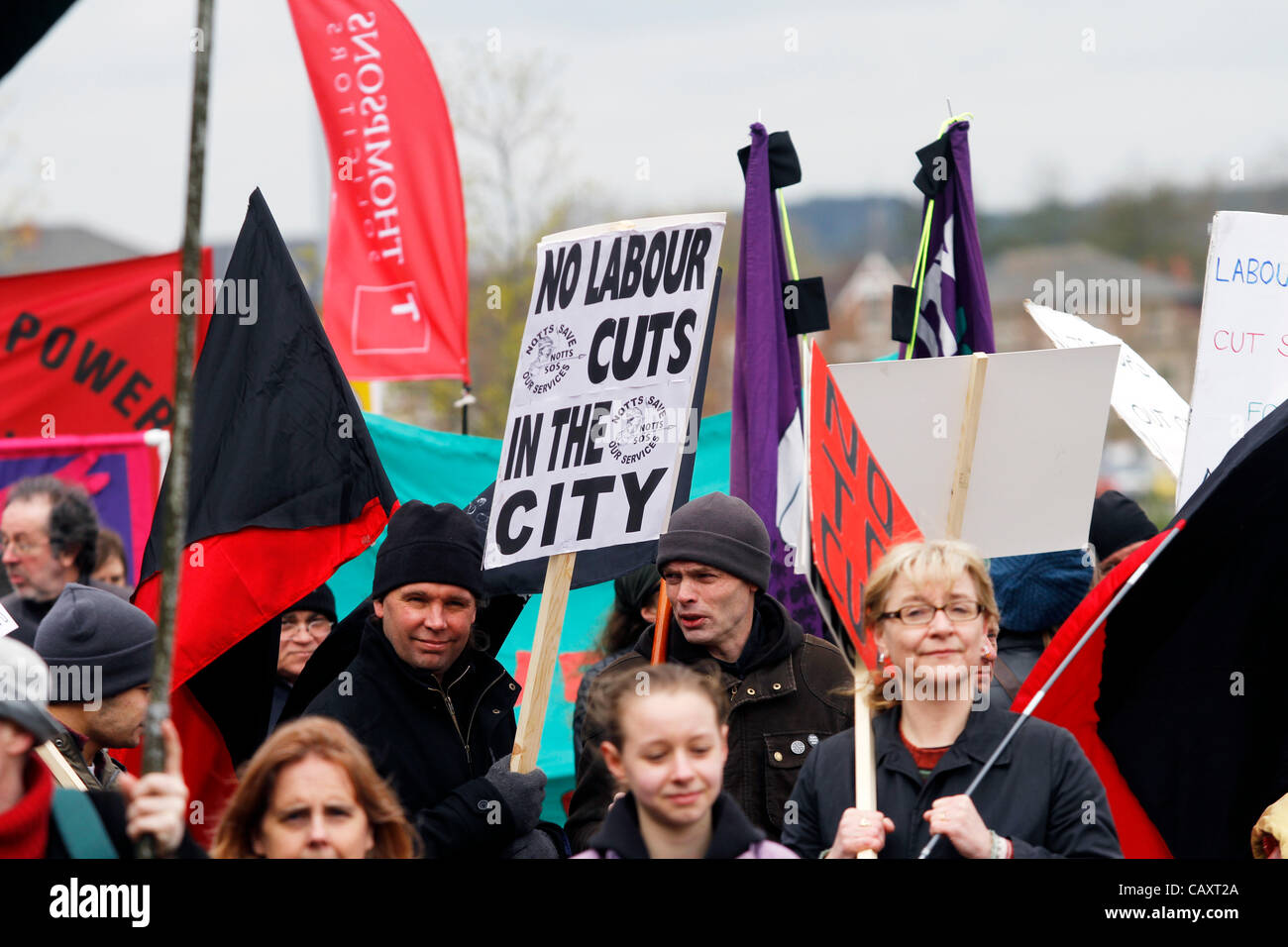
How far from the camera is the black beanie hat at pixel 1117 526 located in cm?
635

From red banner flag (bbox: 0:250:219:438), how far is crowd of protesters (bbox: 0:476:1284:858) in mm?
1592

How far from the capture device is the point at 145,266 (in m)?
7.89

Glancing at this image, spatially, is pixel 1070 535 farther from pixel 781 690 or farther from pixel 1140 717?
pixel 781 690

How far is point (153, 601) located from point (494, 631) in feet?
3.54

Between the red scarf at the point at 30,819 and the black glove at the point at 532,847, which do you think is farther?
the black glove at the point at 532,847

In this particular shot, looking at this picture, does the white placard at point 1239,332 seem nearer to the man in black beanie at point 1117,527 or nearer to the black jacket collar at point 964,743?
the man in black beanie at point 1117,527

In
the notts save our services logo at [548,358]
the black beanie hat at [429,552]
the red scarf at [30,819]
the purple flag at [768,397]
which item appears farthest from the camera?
the purple flag at [768,397]

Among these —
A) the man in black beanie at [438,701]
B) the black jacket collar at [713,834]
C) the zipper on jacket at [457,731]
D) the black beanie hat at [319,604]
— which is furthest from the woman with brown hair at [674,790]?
the black beanie hat at [319,604]

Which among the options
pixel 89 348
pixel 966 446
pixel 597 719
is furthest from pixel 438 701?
pixel 89 348

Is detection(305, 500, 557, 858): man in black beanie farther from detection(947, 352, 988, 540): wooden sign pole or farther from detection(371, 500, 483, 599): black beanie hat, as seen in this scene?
detection(947, 352, 988, 540): wooden sign pole

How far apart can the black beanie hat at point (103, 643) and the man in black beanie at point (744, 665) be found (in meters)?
1.27

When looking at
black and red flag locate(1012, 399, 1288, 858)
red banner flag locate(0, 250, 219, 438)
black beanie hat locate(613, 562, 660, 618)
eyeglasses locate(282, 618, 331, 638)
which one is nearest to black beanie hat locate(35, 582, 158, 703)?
eyeglasses locate(282, 618, 331, 638)

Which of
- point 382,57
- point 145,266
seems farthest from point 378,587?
point 382,57

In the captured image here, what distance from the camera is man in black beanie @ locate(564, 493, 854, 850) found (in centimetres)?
433
